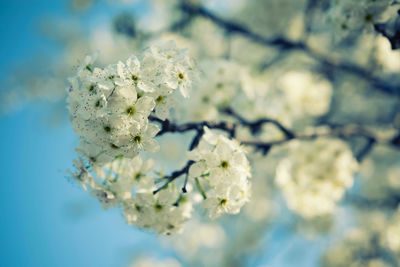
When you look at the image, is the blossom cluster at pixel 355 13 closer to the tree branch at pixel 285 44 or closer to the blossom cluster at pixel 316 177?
the tree branch at pixel 285 44

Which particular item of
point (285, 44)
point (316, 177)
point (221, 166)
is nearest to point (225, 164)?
point (221, 166)

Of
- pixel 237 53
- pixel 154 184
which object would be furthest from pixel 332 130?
pixel 237 53

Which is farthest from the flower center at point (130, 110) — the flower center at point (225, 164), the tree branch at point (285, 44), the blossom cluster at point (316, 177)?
the tree branch at point (285, 44)

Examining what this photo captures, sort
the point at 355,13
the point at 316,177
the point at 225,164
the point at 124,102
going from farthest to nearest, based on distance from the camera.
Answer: the point at 316,177 → the point at 355,13 → the point at 225,164 → the point at 124,102

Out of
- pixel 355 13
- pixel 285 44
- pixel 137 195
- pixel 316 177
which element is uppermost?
pixel 285 44

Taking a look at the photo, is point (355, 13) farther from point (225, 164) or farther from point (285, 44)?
point (225, 164)

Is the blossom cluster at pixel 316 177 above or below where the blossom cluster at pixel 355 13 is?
below
